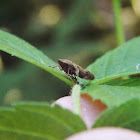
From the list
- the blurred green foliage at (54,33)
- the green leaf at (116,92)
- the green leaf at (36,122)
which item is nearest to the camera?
the green leaf at (36,122)

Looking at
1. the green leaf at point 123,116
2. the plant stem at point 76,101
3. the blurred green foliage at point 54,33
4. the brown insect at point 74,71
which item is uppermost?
the blurred green foliage at point 54,33

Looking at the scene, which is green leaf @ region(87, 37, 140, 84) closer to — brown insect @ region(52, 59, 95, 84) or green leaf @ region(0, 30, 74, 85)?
brown insect @ region(52, 59, 95, 84)

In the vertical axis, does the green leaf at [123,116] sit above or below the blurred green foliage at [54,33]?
below

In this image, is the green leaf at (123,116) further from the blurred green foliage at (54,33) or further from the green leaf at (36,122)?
Answer: the blurred green foliage at (54,33)

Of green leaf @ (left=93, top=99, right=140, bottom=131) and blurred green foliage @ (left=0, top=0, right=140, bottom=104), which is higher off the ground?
blurred green foliage @ (left=0, top=0, right=140, bottom=104)

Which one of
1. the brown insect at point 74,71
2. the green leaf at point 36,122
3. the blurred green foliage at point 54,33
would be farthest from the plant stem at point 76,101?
the blurred green foliage at point 54,33

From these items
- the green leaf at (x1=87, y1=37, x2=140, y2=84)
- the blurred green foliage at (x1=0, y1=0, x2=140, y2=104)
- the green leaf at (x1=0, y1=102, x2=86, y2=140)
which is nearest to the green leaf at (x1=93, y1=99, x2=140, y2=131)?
the green leaf at (x1=0, y1=102, x2=86, y2=140)

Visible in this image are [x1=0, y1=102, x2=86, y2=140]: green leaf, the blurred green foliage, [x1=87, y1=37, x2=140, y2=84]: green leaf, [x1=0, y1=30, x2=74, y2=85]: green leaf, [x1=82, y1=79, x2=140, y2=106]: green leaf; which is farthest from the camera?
the blurred green foliage
